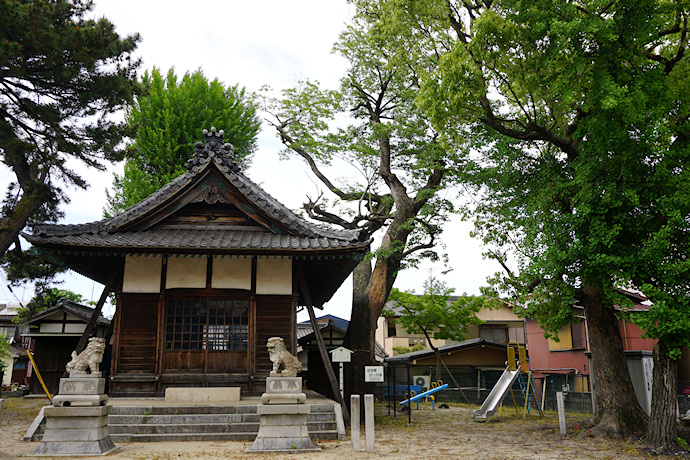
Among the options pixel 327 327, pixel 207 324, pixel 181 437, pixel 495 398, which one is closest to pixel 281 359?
pixel 181 437

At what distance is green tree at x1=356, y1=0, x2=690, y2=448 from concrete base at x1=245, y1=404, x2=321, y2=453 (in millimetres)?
6158

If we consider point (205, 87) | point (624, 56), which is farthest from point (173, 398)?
point (205, 87)

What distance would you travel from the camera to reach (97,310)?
1263cm

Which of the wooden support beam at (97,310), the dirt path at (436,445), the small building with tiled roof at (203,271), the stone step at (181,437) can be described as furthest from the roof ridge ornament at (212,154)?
the dirt path at (436,445)

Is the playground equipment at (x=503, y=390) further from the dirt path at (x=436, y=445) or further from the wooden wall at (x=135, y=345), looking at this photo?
the wooden wall at (x=135, y=345)

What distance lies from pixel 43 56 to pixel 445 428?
53.9 feet

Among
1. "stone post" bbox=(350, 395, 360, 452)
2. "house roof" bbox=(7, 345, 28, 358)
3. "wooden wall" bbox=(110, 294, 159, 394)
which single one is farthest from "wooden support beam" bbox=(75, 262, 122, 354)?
"house roof" bbox=(7, 345, 28, 358)

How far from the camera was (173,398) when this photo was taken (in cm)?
1264

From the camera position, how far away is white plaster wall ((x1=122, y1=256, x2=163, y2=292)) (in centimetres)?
1353

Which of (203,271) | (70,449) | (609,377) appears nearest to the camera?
(70,449)

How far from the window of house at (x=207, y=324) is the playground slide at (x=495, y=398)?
28.6 ft

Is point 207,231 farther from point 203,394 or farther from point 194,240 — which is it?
point 203,394

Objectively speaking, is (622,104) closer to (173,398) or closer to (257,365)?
(257,365)

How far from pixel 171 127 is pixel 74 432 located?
54.8 ft
